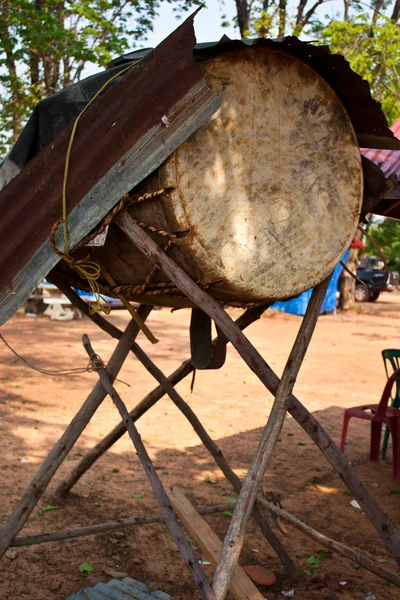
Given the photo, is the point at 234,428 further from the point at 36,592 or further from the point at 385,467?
the point at 36,592

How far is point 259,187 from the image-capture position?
10.6 feet

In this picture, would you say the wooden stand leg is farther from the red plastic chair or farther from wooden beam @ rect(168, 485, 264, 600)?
the red plastic chair

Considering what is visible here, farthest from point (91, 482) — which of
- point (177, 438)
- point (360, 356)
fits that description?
point (360, 356)

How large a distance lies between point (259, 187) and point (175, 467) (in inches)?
155

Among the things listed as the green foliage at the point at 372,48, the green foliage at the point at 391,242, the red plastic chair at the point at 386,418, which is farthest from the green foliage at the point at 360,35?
the green foliage at the point at 391,242

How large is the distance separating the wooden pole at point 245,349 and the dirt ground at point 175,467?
0.99 metres

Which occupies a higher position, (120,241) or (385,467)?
(120,241)

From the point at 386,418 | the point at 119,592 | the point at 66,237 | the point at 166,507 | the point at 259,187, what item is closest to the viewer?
the point at 66,237

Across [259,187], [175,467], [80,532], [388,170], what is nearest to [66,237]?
[259,187]

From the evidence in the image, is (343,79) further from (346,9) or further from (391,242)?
(391,242)

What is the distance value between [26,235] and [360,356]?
10.7 metres

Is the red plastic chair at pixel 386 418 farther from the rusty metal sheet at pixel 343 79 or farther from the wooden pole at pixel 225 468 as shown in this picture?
the rusty metal sheet at pixel 343 79

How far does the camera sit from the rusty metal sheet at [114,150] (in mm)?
3023

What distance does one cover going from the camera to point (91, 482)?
5.99 metres
